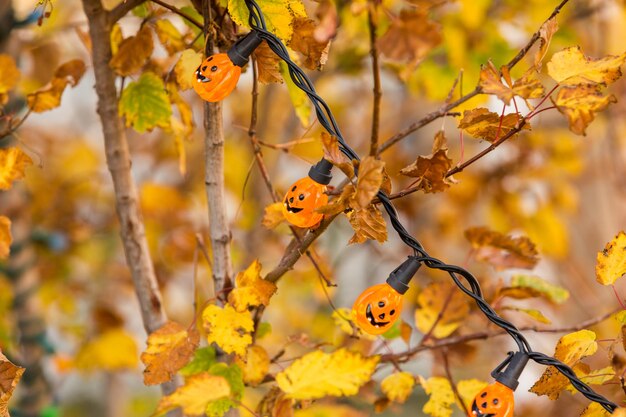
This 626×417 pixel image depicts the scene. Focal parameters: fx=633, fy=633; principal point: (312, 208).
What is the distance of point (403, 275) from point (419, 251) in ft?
0.10

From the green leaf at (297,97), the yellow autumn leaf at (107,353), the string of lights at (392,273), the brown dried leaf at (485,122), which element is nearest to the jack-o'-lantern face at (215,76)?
the string of lights at (392,273)

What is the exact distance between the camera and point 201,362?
0.71 metres

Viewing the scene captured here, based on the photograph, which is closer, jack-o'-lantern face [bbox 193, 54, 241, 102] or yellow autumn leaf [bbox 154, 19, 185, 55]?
jack-o'-lantern face [bbox 193, 54, 241, 102]

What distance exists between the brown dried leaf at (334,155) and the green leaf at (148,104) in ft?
1.01

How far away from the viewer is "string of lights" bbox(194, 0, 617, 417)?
1.65ft

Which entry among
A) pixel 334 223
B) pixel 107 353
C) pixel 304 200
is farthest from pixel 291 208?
pixel 334 223

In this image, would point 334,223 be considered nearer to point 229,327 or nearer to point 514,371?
point 229,327

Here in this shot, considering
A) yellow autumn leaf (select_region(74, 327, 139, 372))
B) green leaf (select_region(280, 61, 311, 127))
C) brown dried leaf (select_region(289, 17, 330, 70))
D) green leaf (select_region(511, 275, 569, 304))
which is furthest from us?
yellow autumn leaf (select_region(74, 327, 139, 372))

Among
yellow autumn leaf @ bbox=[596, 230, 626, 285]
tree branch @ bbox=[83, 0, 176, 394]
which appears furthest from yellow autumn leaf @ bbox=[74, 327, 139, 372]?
yellow autumn leaf @ bbox=[596, 230, 626, 285]

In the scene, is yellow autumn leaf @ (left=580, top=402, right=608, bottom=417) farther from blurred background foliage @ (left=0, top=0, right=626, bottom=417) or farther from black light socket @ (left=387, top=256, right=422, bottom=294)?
black light socket @ (left=387, top=256, right=422, bottom=294)

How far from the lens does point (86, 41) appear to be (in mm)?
826

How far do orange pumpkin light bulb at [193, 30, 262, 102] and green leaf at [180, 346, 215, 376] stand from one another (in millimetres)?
302

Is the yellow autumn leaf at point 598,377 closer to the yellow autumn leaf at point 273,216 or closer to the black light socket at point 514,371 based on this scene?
the black light socket at point 514,371

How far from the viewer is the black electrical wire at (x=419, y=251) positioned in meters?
0.50
